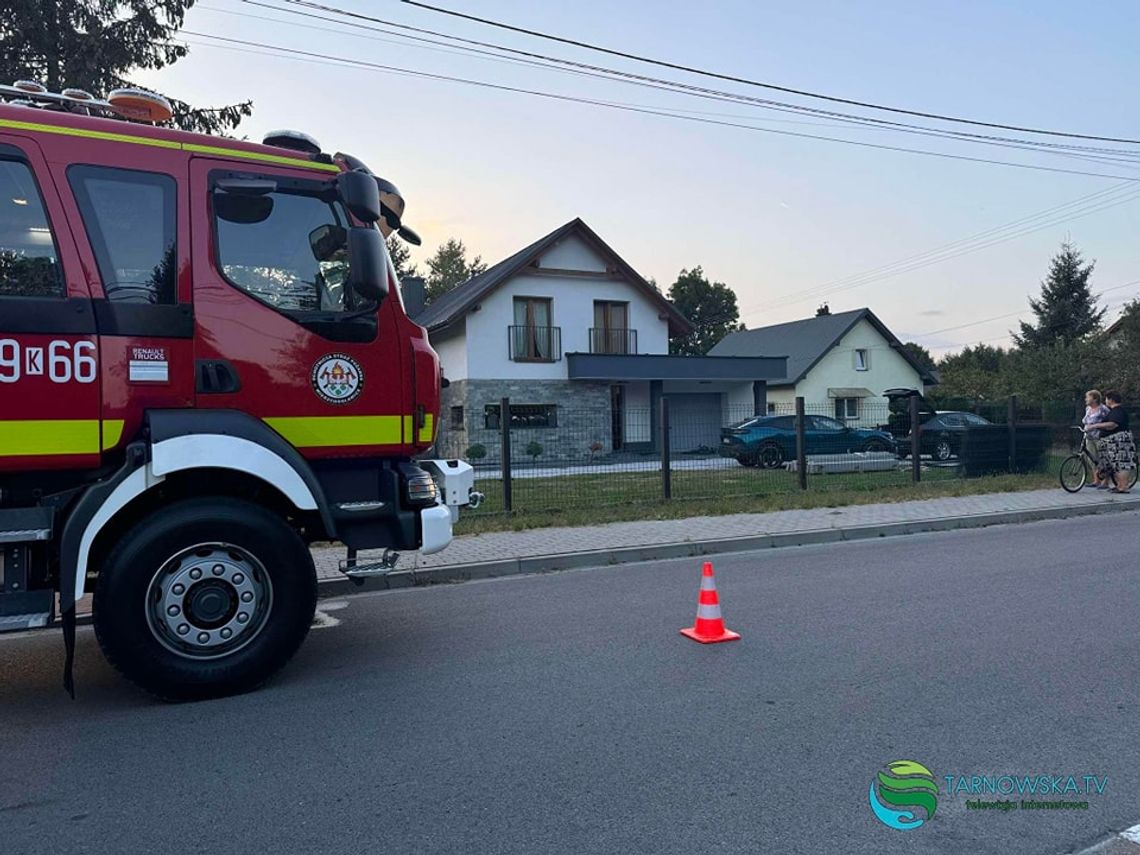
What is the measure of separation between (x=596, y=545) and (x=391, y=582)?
8.60 ft

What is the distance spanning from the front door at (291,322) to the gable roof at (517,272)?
20.8m

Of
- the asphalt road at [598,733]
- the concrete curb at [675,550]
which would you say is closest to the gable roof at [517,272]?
the concrete curb at [675,550]

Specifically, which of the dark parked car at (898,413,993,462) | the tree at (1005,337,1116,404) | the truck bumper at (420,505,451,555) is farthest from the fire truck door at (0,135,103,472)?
the tree at (1005,337,1116,404)

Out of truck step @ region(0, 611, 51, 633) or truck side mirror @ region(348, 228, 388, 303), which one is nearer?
truck step @ region(0, 611, 51, 633)

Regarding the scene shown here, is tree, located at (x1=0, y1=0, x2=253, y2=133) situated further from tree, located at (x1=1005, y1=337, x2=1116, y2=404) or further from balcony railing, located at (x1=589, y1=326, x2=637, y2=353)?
tree, located at (x1=1005, y1=337, x2=1116, y2=404)

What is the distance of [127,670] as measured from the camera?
4.56 meters

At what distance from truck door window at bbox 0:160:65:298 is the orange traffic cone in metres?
4.36

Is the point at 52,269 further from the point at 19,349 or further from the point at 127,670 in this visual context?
the point at 127,670

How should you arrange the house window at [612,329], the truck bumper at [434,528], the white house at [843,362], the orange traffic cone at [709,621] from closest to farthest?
the truck bumper at [434,528]
the orange traffic cone at [709,621]
the house window at [612,329]
the white house at [843,362]

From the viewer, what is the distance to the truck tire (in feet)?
14.8

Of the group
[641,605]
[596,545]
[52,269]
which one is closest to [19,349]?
[52,269]

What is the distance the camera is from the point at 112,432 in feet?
15.3

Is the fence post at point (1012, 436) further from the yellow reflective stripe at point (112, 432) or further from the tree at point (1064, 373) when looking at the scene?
the yellow reflective stripe at point (112, 432)

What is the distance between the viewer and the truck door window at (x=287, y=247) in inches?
196
